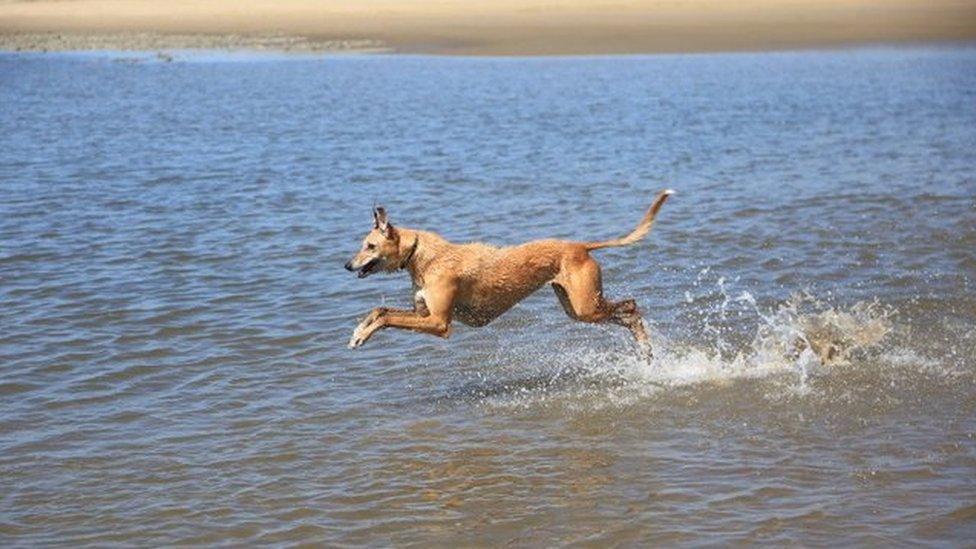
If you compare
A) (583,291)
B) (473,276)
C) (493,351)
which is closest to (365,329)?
(473,276)

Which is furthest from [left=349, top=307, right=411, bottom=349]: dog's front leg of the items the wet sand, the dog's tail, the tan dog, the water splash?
the wet sand

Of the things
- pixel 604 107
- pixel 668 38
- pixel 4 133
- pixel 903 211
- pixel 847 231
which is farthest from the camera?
pixel 668 38

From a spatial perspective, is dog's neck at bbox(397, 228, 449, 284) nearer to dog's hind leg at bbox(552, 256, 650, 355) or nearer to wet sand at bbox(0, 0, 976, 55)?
dog's hind leg at bbox(552, 256, 650, 355)

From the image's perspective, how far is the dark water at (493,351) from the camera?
696 cm

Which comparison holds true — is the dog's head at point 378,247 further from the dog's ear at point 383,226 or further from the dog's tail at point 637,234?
the dog's tail at point 637,234

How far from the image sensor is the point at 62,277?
40.9 feet

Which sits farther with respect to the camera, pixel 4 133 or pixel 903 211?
pixel 4 133

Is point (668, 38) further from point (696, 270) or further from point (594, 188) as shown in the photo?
point (696, 270)

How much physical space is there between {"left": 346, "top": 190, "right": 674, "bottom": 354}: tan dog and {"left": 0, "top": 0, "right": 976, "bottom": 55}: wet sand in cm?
2739

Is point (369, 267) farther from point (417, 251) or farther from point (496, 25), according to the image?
point (496, 25)

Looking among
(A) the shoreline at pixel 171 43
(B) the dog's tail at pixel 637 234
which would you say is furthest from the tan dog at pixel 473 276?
(A) the shoreline at pixel 171 43

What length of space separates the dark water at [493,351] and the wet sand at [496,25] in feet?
48.1

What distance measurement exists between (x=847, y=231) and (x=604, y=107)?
1266cm

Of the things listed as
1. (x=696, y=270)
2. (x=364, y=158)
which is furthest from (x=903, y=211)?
(x=364, y=158)
